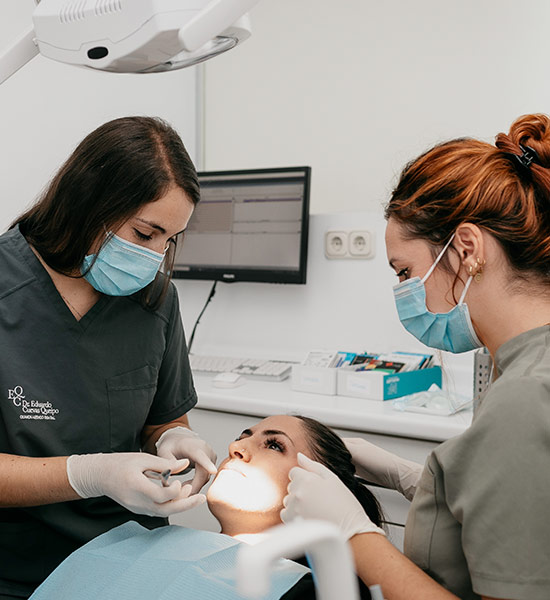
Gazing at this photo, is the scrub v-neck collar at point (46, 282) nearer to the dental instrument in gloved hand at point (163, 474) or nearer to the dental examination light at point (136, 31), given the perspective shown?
the dental instrument in gloved hand at point (163, 474)

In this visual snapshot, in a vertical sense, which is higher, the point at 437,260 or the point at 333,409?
the point at 437,260

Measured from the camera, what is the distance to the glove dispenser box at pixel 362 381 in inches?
77.3

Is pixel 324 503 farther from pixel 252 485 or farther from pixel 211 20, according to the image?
pixel 211 20

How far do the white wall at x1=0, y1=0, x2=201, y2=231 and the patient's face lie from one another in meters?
1.25

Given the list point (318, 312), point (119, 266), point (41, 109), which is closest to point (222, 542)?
point (119, 266)

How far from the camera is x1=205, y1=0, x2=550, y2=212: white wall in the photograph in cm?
229

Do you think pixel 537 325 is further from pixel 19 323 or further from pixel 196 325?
pixel 196 325

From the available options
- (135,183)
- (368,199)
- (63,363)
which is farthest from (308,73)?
(63,363)

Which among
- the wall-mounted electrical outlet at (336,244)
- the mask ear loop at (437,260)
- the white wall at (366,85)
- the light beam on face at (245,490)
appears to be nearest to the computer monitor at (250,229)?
the wall-mounted electrical outlet at (336,244)

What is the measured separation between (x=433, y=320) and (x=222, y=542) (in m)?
0.55

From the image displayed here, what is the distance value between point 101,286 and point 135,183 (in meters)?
0.22

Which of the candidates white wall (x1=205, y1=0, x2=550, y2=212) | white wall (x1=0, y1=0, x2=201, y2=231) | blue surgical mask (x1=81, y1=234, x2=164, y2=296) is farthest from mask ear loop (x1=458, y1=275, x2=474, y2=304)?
white wall (x1=0, y1=0, x2=201, y2=231)

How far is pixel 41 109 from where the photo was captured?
2215 mm

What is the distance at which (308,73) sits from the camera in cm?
262
